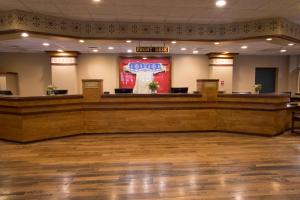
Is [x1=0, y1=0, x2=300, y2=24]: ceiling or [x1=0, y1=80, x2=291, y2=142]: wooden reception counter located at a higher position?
[x1=0, y1=0, x2=300, y2=24]: ceiling

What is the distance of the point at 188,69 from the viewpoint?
1035 centimetres

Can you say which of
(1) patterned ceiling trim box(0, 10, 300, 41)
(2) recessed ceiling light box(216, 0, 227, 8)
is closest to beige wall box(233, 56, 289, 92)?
(1) patterned ceiling trim box(0, 10, 300, 41)

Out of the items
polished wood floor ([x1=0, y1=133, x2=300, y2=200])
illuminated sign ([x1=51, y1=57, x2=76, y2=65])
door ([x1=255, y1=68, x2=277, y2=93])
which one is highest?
illuminated sign ([x1=51, y1=57, x2=76, y2=65])

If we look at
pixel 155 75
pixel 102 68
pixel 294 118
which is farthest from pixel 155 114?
pixel 102 68

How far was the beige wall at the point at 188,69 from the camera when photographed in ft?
33.7

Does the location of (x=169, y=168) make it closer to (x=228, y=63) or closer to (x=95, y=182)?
(x=95, y=182)

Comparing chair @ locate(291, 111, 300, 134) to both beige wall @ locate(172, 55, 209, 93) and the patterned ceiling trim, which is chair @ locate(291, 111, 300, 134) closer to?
the patterned ceiling trim

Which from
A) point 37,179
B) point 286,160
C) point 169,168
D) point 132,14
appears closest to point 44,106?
point 37,179

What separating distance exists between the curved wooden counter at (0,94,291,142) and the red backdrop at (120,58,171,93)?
13.2ft

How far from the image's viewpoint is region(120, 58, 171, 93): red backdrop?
9.93m

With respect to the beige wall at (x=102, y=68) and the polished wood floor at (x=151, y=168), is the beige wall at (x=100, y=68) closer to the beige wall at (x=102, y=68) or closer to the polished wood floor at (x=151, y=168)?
the beige wall at (x=102, y=68)

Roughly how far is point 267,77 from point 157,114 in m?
7.71

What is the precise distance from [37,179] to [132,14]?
3.84 metres

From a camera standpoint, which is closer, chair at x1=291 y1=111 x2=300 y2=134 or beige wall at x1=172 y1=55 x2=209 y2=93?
chair at x1=291 y1=111 x2=300 y2=134
